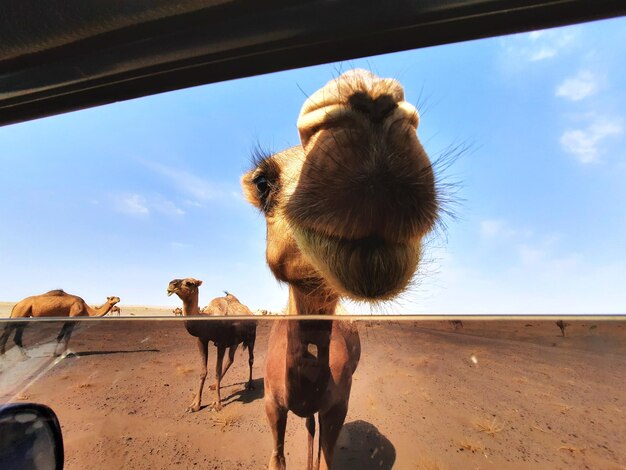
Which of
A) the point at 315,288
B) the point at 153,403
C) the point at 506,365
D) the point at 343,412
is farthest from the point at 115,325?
the point at 315,288

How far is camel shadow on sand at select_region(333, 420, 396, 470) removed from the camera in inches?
32.4

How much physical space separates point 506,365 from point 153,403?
2.88ft

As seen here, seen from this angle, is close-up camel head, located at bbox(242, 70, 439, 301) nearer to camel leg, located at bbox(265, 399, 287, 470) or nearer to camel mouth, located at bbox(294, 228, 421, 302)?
camel mouth, located at bbox(294, 228, 421, 302)

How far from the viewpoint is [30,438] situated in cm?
119

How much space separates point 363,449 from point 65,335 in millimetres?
906

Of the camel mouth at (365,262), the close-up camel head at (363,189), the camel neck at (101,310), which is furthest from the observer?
the camel neck at (101,310)

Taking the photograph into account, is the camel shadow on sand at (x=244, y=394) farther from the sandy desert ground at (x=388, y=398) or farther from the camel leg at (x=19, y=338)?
the camel leg at (x=19, y=338)

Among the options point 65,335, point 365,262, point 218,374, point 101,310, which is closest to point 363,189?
point 365,262

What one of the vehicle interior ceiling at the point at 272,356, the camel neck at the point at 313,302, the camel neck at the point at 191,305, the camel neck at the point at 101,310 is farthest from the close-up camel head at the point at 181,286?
the camel neck at the point at 101,310

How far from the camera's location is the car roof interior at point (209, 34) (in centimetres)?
112

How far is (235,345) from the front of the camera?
1.05 meters

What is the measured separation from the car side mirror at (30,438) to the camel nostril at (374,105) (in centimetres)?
135

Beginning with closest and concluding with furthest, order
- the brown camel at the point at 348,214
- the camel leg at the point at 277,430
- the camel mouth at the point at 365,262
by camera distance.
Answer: the camel leg at the point at 277,430
the brown camel at the point at 348,214
the camel mouth at the point at 365,262

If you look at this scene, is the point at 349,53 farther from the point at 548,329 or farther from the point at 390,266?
the point at 548,329
